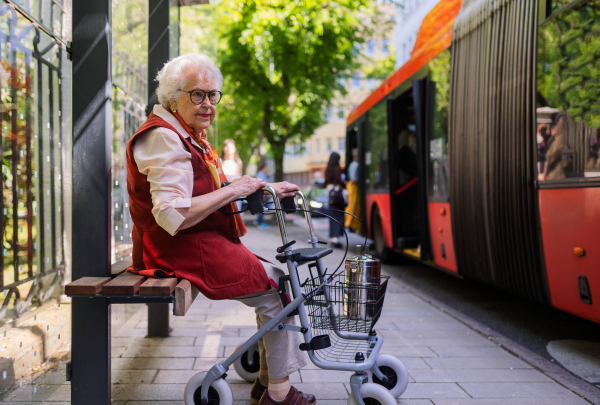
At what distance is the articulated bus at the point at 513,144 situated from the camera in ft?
12.8

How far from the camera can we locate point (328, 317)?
2738 millimetres

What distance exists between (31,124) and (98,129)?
0.50 m

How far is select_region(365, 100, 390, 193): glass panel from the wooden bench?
6.36 metres

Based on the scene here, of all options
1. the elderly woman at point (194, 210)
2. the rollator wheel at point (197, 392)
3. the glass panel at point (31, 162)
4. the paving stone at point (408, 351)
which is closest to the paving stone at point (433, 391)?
the paving stone at point (408, 351)

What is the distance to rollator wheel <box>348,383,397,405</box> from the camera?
2680mm

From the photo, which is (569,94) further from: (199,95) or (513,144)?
(199,95)

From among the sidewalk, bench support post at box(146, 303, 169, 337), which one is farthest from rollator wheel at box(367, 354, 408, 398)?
bench support post at box(146, 303, 169, 337)

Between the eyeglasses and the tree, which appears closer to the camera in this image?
the eyeglasses

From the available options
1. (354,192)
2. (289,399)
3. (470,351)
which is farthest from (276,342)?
(354,192)

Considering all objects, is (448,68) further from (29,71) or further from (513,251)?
(29,71)

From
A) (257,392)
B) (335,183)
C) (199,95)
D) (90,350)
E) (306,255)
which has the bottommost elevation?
(257,392)

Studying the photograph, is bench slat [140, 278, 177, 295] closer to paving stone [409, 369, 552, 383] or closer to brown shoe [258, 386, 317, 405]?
brown shoe [258, 386, 317, 405]

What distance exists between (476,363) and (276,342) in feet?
5.91

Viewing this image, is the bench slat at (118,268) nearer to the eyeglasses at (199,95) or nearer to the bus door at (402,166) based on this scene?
the eyeglasses at (199,95)
